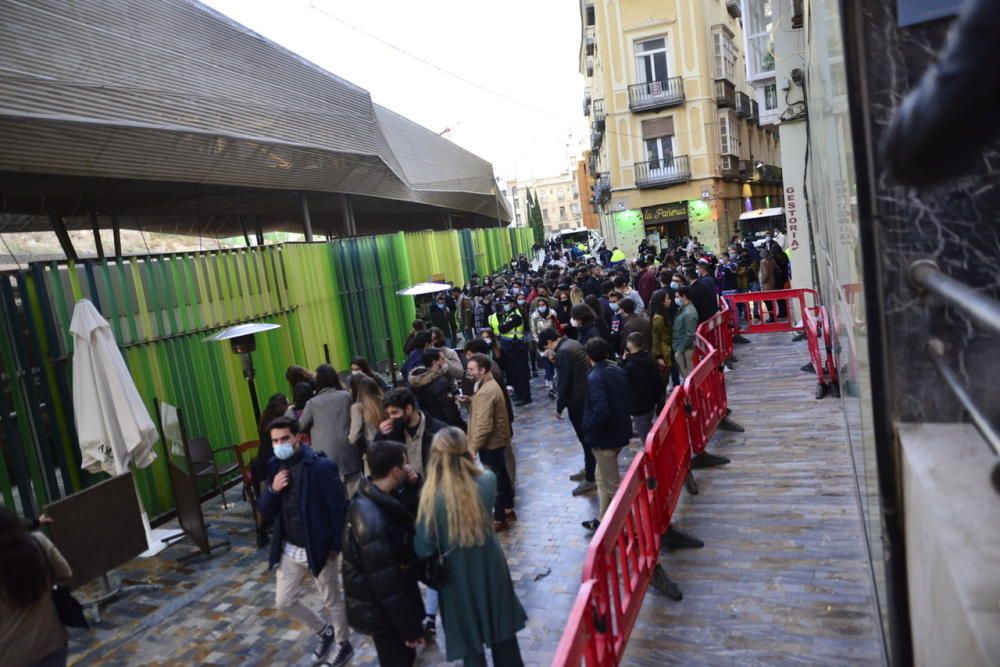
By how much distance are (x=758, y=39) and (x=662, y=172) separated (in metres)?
18.5

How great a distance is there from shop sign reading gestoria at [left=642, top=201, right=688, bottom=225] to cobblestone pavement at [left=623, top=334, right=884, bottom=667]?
91.8ft

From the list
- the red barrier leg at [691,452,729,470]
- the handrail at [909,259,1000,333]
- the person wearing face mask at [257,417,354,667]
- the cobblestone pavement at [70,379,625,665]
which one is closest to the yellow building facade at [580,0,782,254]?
the red barrier leg at [691,452,729,470]

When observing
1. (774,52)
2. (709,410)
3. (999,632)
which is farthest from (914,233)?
(774,52)

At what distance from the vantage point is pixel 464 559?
3885 mm

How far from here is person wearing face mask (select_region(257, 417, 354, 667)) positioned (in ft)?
16.1

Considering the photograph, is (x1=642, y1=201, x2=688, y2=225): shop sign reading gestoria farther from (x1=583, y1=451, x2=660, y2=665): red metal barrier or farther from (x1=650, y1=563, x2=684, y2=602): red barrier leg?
(x1=650, y1=563, x2=684, y2=602): red barrier leg

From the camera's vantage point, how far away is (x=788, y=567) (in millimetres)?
5383

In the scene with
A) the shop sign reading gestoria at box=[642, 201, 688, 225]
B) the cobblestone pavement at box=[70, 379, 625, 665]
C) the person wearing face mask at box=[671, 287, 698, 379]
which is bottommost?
the cobblestone pavement at box=[70, 379, 625, 665]

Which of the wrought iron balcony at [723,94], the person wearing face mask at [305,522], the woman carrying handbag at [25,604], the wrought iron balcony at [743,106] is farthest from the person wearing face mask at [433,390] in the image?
the wrought iron balcony at [743,106]

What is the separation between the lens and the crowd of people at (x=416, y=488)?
12.8 feet

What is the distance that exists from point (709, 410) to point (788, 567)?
111 inches

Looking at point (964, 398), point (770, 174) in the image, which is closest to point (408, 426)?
point (964, 398)

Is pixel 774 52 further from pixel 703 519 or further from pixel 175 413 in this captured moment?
pixel 175 413

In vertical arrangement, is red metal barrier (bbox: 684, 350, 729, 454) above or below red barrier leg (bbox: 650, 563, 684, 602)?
above
